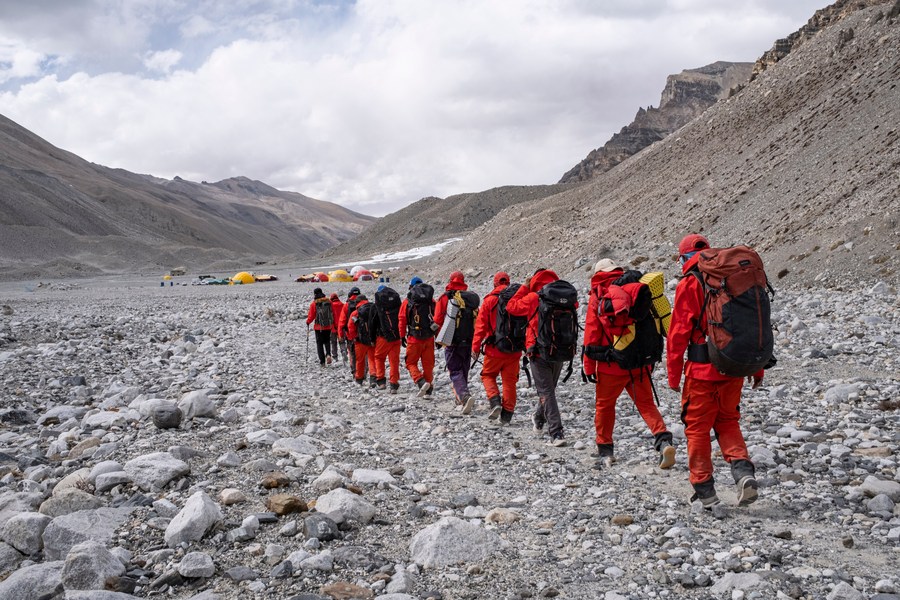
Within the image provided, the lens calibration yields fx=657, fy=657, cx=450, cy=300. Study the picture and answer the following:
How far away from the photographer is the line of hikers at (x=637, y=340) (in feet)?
15.6

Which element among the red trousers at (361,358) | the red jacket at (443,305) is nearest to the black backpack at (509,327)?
the red jacket at (443,305)

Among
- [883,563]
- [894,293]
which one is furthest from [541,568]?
[894,293]

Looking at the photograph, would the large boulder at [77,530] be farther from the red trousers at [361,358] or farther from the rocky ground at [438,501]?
the red trousers at [361,358]

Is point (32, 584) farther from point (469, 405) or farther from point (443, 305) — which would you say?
point (443, 305)

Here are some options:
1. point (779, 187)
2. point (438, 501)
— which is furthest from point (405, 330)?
point (779, 187)

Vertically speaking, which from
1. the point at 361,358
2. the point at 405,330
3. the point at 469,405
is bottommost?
the point at 469,405

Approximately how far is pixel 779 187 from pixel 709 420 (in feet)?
89.3

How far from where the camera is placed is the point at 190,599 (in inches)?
153

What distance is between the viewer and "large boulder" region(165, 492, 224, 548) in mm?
4594

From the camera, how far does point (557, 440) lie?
24.1 ft

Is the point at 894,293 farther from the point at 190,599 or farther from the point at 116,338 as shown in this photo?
the point at 116,338

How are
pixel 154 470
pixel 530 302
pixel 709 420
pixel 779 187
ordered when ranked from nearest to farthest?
pixel 709 420
pixel 154 470
pixel 530 302
pixel 779 187

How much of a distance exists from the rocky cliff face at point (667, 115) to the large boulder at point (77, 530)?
103m

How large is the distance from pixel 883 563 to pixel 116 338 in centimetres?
2040
